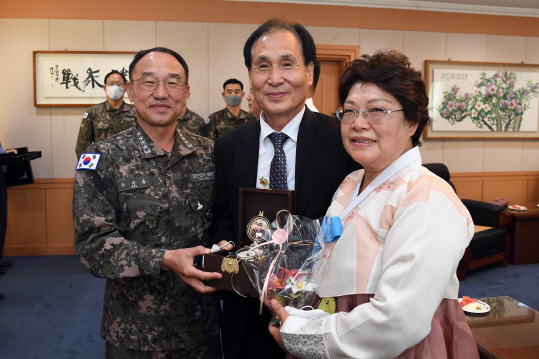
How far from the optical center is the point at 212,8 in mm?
5203

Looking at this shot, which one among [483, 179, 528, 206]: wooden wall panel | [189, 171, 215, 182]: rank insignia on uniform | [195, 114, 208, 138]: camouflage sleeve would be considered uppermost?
[195, 114, 208, 138]: camouflage sleeve

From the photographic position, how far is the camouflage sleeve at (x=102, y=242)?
1.45 meters

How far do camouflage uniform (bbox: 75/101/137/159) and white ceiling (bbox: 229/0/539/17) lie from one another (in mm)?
2561

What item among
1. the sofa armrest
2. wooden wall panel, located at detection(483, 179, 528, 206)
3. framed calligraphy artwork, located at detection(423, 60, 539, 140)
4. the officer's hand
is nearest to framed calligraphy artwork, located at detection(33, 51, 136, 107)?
the officer's hand

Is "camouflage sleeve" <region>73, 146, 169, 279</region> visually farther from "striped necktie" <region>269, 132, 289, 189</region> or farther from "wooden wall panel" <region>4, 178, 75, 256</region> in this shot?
"wooden wall panel" <region>4, 178, 75, 256</region>

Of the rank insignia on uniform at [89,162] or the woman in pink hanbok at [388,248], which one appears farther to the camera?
the rank insignia on uniform at [89,162]

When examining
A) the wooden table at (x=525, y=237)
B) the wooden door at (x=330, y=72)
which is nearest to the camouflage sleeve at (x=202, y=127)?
the wooden door at (x=330, y=72)

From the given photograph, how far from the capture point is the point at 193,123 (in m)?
4.93

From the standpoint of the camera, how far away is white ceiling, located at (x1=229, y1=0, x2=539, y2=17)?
17.8 ft

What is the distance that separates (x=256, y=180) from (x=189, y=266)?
1.38 feet

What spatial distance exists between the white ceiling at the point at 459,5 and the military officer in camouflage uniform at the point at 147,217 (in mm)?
4281

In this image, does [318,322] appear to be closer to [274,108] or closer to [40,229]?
[274,108]

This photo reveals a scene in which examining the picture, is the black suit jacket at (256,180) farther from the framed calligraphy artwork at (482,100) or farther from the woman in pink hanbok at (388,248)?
the framed calligraphy artwork at (482,100)

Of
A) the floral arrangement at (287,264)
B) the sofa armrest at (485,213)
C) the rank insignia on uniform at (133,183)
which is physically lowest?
the sofa armrest at (485,213)
